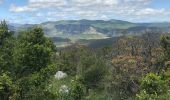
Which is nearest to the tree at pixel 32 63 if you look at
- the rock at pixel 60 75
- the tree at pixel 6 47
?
the tree at pixel 6 47

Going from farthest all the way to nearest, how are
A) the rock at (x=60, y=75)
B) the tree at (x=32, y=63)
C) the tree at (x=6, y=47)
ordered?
1. the rock at (x=60, y=75)
2. the tree at (x=6, y=47)
3. the tree at (x=32, y=63)

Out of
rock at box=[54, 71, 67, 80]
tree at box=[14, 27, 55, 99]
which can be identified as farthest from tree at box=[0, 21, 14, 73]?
rock at box=[54, 71, 67, 80]

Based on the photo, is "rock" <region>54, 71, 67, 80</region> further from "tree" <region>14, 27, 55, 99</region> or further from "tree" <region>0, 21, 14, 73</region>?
"tree" <region>14, 27, 55, 99</region>

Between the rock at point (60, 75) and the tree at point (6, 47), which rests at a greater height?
the tree at point (6, 47)

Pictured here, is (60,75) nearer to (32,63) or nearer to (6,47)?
(6,47)

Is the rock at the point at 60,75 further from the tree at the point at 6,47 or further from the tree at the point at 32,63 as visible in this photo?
the tree at the point at 32,63

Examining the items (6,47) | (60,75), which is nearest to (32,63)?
(6,47)

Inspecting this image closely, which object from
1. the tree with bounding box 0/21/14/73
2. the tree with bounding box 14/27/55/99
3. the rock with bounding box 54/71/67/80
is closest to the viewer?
the tree with bounding box 14/27/55/99

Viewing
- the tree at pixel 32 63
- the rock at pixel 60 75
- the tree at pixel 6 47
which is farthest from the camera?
the rock at pixel 60 75

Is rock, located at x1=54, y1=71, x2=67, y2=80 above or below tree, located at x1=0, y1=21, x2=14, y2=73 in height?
below

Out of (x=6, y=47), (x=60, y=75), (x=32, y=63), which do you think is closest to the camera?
(x=32, y=63)

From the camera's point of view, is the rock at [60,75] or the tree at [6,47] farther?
the rock at [60,75]

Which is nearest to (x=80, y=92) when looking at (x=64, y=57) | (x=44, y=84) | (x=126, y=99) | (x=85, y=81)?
(x=126, y=99)

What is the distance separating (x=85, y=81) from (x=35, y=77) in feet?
232
